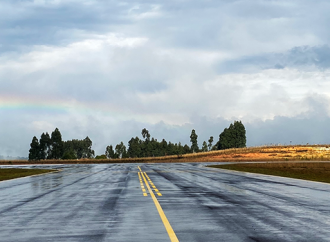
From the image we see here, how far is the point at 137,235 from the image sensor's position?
29.8 feet

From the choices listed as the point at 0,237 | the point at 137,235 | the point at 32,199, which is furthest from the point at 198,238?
the point at 32,199

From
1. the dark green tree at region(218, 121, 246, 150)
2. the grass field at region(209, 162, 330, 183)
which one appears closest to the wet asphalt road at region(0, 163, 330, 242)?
the grass field at region(209, 162, 330, 183)

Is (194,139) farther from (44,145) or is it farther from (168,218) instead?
(168,218)

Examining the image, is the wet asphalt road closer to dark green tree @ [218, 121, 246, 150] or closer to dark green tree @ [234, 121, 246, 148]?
dark green tree @ [234, 121, 246, 148]

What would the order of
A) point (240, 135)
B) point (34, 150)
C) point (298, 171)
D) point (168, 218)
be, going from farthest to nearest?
point (240, 135) < point (34, 150) < point (298, 171) < point (168, 218)

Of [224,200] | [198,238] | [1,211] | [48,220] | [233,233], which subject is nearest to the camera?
[198,238]

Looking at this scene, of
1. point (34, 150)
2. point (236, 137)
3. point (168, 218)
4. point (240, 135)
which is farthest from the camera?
point (236, 137)

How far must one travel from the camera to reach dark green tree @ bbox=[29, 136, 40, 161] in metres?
175

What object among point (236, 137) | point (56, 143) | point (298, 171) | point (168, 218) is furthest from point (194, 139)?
point (168, 218)

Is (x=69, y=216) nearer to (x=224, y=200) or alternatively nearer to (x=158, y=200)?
(x=158, y=200)

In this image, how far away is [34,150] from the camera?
578 feet

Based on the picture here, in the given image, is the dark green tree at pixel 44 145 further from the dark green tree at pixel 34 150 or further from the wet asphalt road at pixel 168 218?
the wet asphalt road at pixel 168 218

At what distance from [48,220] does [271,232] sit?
618cm

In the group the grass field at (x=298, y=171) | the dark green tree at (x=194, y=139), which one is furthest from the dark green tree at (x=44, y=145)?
the grass field at (x=298, y=171)
